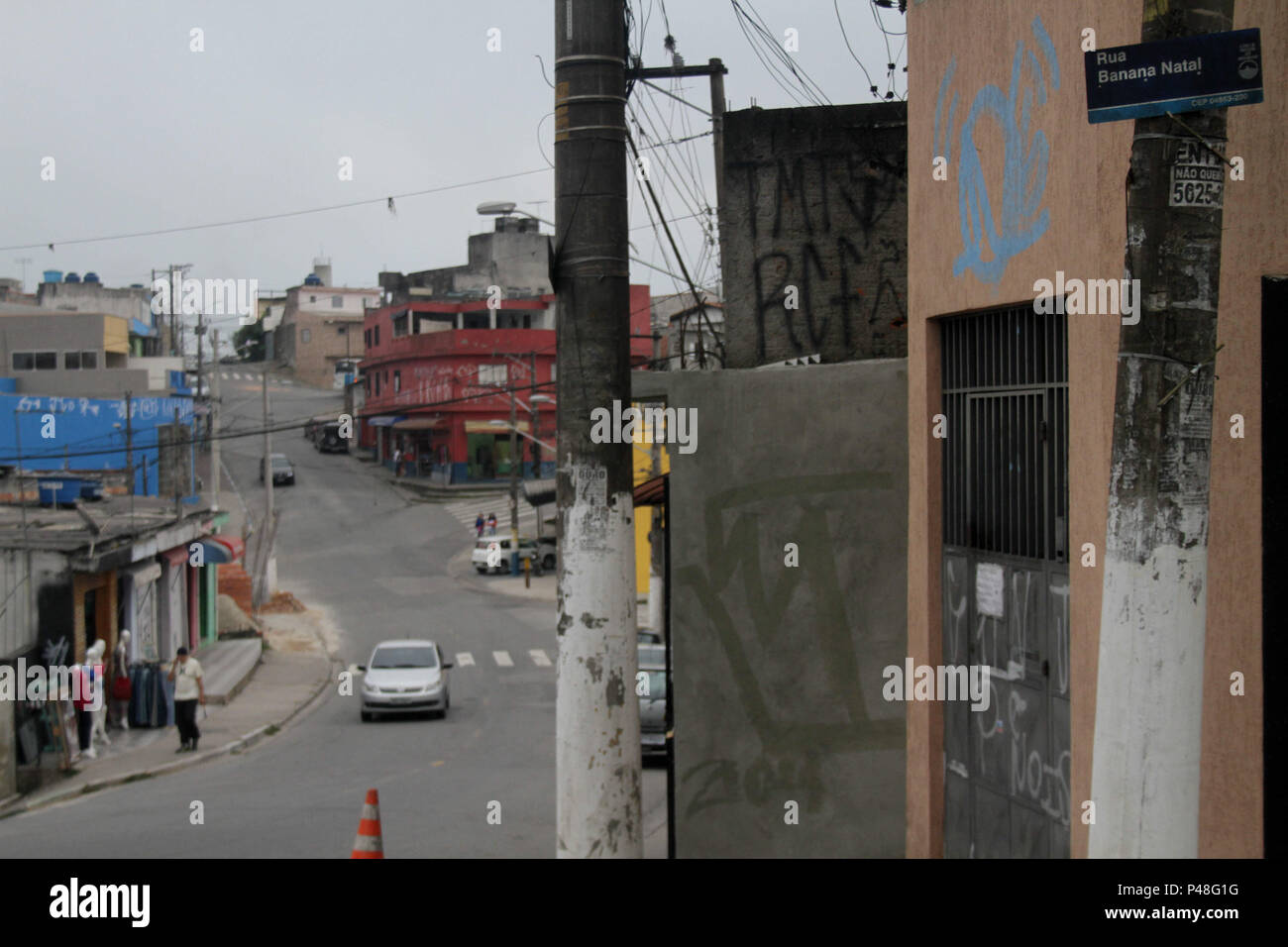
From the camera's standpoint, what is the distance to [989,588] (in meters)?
7.31

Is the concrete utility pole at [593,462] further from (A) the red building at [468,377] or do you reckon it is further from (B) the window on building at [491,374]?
(B) the window on building at [491,374]

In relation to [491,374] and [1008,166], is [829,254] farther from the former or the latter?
[491,374]

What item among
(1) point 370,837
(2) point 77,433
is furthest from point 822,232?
(2) point 77,433

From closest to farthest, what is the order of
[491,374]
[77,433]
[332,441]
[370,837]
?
1. [370,837]
2. [77,433]
3. [491,374]
4. [332,441]

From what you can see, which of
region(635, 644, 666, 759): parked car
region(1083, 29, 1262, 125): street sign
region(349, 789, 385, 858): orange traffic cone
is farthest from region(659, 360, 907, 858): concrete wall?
region(635, 644, 666, 759): parked car

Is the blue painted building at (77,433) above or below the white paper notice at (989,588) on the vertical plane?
above

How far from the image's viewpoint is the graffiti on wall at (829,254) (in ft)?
33.1

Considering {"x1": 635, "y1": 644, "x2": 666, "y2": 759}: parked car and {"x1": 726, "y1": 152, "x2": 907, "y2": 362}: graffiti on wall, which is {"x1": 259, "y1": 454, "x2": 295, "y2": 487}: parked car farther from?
{"x1": 726, "y1": 152, "x2": 907, "y2": 362}: graffiti on wall

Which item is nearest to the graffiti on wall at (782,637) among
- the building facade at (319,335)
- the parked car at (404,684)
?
the parked car at (404,684)

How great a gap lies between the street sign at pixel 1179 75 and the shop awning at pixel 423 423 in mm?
60233

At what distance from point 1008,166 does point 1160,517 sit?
137 inches

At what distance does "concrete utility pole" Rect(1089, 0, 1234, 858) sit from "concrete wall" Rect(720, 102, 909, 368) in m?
5.94

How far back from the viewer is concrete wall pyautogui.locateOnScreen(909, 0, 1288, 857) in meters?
5.40

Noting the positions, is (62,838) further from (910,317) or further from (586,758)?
(910,317)
